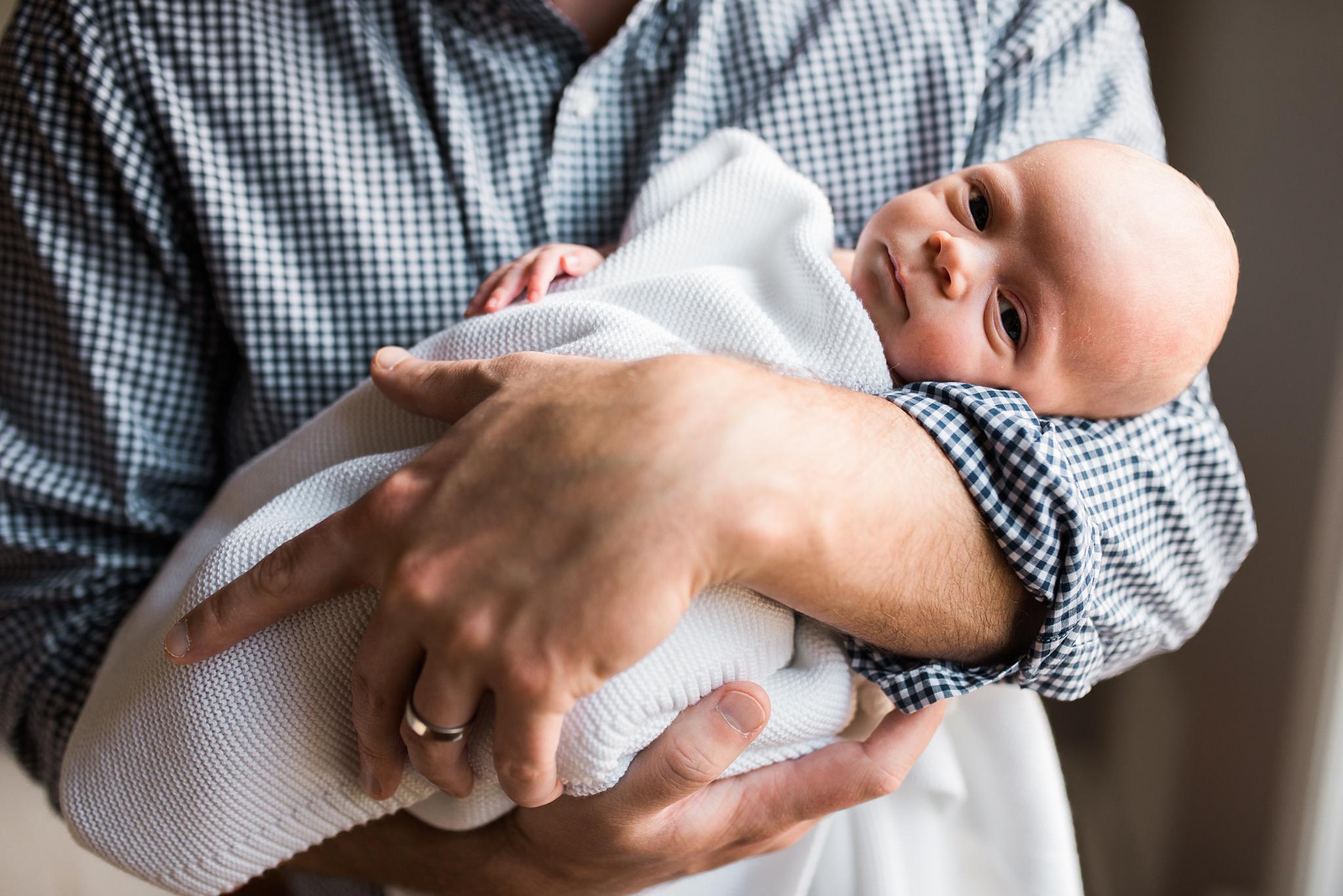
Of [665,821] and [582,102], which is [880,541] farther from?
[582,102]

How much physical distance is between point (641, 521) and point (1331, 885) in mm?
1398

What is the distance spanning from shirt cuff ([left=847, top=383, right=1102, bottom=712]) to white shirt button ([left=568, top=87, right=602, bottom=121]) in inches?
22.4

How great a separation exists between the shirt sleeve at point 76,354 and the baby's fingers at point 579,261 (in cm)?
48

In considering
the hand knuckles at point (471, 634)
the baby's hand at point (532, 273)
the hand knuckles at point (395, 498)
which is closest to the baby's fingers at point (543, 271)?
the baby's hand at point (532, 273)

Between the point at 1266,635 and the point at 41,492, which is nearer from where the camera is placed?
the point at 41,492

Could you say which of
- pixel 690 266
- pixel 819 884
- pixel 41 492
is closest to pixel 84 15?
pixel 41 492

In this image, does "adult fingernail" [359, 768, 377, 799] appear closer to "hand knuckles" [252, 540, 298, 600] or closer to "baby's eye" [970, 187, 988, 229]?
"hand knuckles" [252, 540, 298, 600]

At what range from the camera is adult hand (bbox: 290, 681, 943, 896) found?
Result: 31.5 inches

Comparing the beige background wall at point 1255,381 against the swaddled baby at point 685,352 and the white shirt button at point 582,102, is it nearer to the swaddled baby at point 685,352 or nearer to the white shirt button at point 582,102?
the swaddled baby at point 685,352

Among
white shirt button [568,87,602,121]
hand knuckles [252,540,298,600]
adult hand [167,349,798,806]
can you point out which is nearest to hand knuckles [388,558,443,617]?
adult hand [167,349,798,806]

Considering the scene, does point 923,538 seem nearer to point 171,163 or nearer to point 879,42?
point 879,42

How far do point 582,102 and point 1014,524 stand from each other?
0.73 meters

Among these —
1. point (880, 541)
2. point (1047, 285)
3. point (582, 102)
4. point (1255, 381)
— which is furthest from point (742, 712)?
point (1255, 381)

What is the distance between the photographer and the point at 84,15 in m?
1.12
